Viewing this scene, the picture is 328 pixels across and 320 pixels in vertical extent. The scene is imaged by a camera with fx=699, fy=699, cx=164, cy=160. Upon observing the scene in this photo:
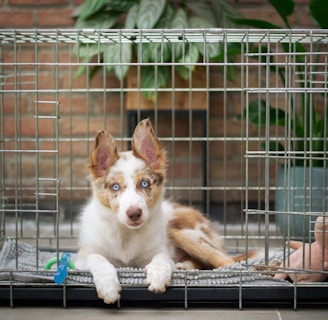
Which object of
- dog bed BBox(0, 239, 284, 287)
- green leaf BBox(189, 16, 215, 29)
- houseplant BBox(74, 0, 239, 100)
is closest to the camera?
dog bed BBox(0, 239, 284, 287)

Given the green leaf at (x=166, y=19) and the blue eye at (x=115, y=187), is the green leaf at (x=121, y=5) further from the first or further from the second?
the blue eye at (x=115, y=187)

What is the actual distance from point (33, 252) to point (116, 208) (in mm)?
720

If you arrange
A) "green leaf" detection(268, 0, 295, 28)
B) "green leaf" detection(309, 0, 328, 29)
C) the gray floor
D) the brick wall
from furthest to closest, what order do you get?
1. the brick wall
2. "green leaf" detection(268, 0, 295, 28)
3. "green leaf" detection(309, 0, 328, 29)
4. the gray floor

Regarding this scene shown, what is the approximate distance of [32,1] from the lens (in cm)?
404

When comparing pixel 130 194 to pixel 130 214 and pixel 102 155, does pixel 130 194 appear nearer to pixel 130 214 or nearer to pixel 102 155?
pixel 130 214

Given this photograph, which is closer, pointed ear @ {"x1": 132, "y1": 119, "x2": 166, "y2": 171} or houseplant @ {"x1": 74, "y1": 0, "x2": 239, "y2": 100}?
pointed ear @ {"x1": 132, "y1": 119, "x2": 166, "y2": 171}

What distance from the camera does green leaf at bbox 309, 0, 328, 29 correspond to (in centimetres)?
314

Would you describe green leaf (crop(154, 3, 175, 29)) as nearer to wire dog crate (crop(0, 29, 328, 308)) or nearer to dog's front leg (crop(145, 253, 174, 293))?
wire dog crate (crop(0, 29, 328, 308))

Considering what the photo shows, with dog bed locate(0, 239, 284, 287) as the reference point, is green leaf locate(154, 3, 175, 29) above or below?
above

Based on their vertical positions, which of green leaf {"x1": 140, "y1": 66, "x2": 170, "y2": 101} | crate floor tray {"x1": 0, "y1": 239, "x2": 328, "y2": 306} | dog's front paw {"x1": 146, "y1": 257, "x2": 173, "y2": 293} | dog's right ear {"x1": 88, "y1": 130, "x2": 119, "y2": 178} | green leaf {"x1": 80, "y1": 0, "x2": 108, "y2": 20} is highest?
green leaf {"x1": 80, "y1": 0, "x2": 108, "y2": 20}

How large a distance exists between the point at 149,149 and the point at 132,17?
1.39 m

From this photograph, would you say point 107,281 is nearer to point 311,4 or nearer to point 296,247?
point 296,247

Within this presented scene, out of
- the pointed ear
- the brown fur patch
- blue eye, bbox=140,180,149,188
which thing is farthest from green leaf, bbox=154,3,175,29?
blue eye, bbox=140,180,149,188

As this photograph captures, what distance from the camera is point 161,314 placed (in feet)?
7.11
